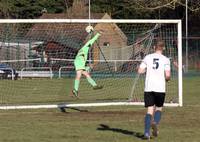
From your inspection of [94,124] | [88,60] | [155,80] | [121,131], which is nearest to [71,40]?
[88,60]

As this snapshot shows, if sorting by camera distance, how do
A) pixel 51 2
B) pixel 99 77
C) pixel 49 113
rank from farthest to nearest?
pixel 51 2, pixel 99 77, pixel 49 113

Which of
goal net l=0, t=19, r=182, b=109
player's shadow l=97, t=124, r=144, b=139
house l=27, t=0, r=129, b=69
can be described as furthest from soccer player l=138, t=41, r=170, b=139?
house l=27, t=0, r=129, b=69

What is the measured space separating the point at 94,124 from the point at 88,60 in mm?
11635

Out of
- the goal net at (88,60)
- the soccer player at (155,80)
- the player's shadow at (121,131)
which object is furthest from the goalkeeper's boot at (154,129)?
the goal net at (88,60)

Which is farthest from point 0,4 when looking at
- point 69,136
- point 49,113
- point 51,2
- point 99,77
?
point 69,136

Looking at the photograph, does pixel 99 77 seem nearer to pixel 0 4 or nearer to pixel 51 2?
pixel 0 4

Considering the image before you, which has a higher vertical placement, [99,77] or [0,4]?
[0,4]

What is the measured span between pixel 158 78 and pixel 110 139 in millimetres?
1612

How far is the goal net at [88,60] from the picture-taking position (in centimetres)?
2309

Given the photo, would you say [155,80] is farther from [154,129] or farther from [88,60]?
[88,60]

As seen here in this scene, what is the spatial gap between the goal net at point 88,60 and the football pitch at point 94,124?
1.77 meters

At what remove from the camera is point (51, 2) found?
266 feet

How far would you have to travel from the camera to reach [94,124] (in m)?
15.8

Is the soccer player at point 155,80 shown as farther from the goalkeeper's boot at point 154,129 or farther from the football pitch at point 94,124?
the football pitch at point 94,124
